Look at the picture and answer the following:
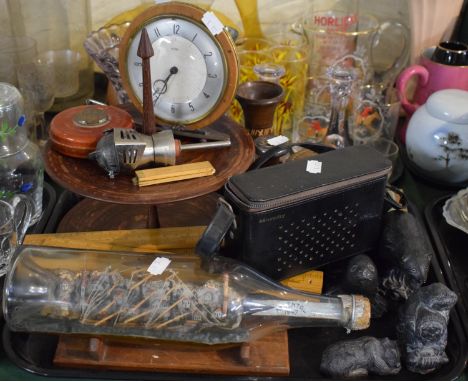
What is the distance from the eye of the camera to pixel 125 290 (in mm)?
664

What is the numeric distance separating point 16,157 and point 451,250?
70 cm

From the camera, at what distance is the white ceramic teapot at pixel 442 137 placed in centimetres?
95

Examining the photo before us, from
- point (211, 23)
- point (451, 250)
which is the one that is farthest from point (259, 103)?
point (451, 250)

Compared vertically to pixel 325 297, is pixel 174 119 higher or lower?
higher

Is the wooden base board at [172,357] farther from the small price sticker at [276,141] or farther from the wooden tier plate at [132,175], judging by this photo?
the small price sticker at [276,141]

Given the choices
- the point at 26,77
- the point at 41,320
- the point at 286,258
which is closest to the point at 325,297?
the point at 286,258

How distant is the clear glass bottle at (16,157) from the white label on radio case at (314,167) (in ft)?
1.50

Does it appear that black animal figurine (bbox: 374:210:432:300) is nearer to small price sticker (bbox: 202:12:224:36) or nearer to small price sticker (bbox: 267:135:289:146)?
small price sticker (bbox: 267:135:289:146)

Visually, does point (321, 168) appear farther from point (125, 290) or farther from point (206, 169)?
point (125, 290)

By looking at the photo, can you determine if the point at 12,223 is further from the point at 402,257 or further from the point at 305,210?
the point at 402,257

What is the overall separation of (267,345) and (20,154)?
51 cm

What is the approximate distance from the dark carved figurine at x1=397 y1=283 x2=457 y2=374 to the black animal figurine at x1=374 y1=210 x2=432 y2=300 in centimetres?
7

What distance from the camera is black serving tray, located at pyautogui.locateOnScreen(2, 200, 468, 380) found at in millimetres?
640

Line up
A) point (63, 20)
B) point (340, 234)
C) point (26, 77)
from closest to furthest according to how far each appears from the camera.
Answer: point (340, 234) < point (26, 77) < point (63, 20)
